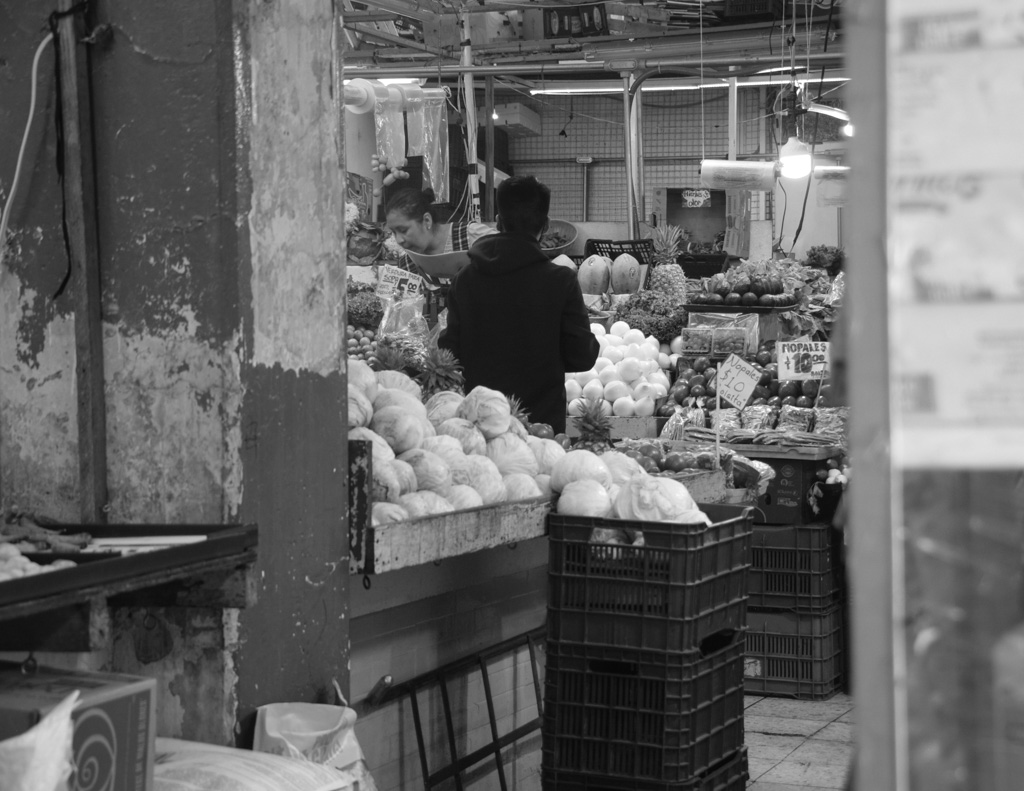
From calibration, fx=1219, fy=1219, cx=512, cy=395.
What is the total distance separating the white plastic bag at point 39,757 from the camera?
6.09ft

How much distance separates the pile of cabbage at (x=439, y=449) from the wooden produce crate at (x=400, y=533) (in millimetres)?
55

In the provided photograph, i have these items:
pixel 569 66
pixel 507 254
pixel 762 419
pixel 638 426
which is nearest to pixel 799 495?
pixel 762 419

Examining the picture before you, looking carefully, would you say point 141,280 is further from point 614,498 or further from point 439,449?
point 614,498

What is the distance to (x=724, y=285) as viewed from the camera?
8461 millimetres

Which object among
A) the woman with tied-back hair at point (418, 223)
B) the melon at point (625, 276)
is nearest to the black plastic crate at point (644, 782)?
the woman with tied-back hair at point (418, 223)

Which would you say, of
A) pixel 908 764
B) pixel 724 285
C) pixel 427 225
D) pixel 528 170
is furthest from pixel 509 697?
pixel 528 170

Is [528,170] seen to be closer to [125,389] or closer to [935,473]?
[125,389]

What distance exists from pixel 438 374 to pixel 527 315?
80 centimetres

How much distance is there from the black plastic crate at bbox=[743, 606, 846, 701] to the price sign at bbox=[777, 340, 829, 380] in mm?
1673

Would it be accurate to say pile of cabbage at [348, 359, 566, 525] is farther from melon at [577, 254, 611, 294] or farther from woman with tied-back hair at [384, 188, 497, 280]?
melon at [577, 254, 611, 294]

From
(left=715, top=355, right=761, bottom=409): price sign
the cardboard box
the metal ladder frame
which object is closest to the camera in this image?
the cardboard box

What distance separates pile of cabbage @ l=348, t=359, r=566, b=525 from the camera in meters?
3.34

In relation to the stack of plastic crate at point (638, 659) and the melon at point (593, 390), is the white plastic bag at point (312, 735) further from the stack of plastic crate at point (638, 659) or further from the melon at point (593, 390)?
the melon at point (593, 390)

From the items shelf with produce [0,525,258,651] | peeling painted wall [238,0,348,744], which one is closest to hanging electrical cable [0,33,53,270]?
peeling painted wall [238,0,348,744]
